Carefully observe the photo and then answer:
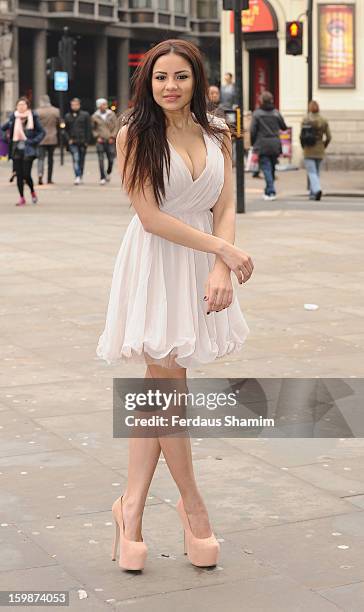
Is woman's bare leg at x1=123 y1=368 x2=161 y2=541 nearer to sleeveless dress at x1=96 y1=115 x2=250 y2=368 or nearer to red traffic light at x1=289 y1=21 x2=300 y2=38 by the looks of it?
sleeveless dress at x1=96 y1=115 x2=250 y2=368

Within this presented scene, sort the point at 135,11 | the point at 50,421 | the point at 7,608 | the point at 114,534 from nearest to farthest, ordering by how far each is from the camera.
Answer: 1. the point at 7,608
2. the point at 114,534
3. the point at 50,421
4. the point at 135,11

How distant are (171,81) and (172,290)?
675mm

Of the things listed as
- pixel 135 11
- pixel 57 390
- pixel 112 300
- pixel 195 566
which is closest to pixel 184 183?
pixel 112 300

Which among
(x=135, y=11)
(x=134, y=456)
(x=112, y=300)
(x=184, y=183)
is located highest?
(x=135, y=11)

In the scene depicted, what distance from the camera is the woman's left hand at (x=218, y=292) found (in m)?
4.43

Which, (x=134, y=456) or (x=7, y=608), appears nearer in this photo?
(x=7, y=608)

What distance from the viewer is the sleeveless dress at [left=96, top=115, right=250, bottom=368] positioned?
4.52 meters

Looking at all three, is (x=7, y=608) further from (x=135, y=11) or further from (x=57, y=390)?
(x=135, y=11)

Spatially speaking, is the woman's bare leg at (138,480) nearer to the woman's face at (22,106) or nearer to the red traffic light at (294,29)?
the woman's face at (22,106)

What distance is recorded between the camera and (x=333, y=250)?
14312 millimetres

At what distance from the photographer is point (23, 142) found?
69.6 feet

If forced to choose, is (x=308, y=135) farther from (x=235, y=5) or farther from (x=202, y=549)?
→ (x=202, y=549)

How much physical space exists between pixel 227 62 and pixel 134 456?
30971 millimetres

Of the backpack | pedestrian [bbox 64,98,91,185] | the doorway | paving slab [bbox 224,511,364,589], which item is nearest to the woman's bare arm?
paving slab [bbox 224,511,364,589]
